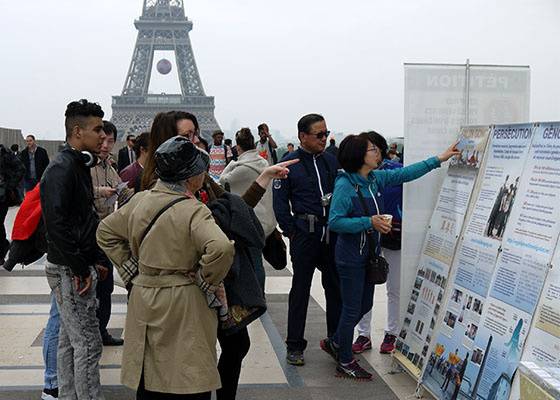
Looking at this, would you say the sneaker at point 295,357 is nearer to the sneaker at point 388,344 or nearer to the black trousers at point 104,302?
the sneaker at point 388,344

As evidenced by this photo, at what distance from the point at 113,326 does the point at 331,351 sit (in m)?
2.09

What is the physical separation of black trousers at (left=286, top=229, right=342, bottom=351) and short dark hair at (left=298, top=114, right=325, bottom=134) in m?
0.74

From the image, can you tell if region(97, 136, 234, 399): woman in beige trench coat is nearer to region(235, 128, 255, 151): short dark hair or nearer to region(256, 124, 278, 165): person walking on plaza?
region(235, 128, 255, 151): short dark hair

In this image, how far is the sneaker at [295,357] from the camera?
4.41 meters

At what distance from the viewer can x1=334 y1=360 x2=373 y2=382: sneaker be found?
13.5ft

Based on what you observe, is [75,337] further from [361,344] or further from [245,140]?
[245,140]

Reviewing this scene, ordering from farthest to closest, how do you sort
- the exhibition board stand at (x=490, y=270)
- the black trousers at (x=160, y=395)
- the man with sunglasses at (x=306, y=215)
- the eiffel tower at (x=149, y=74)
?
the eiffel tower at (x=149, y=74) < the man with sunglasses at (x=306, y=215) < the exhibition board stand at (x=490, y=270) < the black trousers at (x=160, y=395)

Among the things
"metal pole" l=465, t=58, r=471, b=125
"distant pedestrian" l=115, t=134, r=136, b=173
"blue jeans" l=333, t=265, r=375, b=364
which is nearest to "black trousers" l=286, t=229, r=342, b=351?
"blue jeans" l=333, t=265, r=375, b=364

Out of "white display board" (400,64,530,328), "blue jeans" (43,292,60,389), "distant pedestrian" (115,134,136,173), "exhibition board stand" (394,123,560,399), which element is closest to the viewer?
"exhibition board stand" (394,123,560,399)

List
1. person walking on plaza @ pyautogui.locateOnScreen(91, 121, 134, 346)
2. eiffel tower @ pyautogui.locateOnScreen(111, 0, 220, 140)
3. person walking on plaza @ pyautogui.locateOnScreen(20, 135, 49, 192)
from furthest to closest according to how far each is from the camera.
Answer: eiffel tower @ pyautogui.locateOnScreen(111, 0, 220, 140), person walking on plaza @ pyautogui.locateOnScreen(20, 135, 49, 192), person walking on plaza @ pyautogui.locateOnScreen(91, 121, 134, 346)

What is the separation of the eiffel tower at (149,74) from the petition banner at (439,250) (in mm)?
54812

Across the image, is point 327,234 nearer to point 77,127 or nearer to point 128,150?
point 77,127

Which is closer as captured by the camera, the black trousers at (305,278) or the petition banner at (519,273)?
the petition banner at (519,273)

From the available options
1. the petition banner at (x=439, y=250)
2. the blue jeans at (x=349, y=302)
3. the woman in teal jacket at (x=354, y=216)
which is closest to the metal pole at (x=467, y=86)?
the petition banner at (x=439, y=250)
